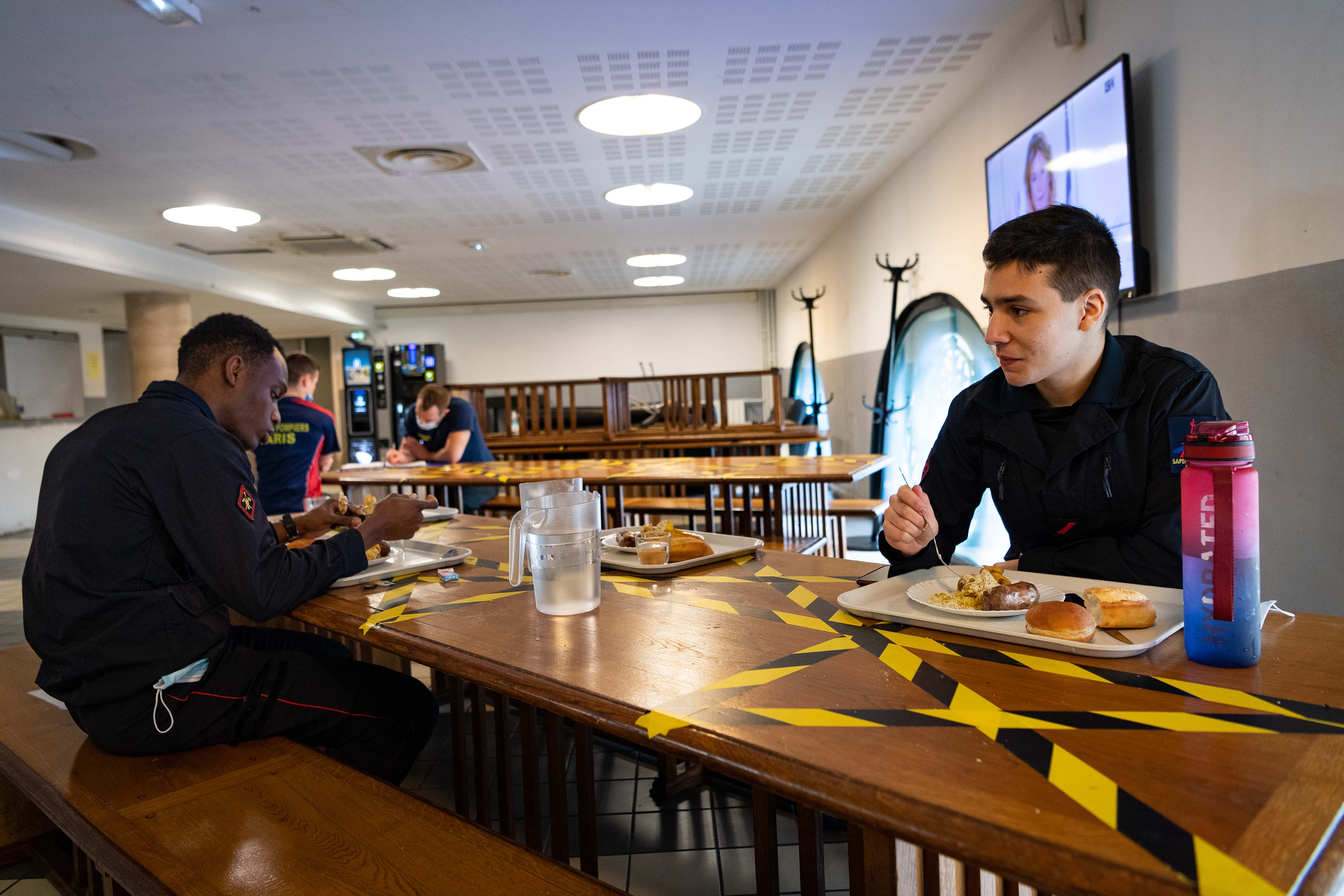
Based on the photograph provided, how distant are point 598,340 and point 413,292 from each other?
10.7ft

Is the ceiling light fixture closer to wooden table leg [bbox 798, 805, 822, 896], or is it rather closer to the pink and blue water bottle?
wooden table leg [bbox 798, 805, 822, 896]

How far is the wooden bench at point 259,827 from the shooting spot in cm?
106

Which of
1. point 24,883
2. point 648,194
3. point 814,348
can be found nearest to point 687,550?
point 24,883

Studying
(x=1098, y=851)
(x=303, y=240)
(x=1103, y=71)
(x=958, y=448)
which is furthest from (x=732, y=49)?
(x=303, y=240)

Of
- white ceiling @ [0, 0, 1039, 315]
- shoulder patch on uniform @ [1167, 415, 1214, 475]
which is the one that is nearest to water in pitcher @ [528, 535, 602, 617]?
shoulder patch on uniform @ [1167, 415, 1214, 475]

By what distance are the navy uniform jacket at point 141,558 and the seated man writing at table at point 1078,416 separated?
127cm

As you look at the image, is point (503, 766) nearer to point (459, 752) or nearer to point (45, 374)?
point (459, 752)

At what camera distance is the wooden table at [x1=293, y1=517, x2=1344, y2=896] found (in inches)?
23.3

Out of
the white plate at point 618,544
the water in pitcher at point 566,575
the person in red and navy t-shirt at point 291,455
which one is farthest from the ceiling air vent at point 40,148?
the water in pitcher at point 566,575

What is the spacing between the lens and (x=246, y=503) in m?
1.53

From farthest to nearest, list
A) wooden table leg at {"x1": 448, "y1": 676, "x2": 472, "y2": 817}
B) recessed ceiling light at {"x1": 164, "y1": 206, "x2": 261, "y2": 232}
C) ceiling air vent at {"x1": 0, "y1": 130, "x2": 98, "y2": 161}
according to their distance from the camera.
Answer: recessed ceiling light at {"x1": 164, "y1": 206, "x2": 261, "y2": 232}
ceiling air vent at {"x1": 0, "y1": 130, "x2": 98, "y2": 161}
wooden table leg at {"x1": 448, "y1": 676, "x2": 472, "y2": 817}

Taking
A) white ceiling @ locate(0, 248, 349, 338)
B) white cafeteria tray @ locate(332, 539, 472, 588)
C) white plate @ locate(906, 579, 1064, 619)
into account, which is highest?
white ceiling @ locate(0, 248, 349, 338)

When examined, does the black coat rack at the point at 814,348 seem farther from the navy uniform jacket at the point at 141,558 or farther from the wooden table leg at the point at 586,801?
the navy uniform jacket at the point at 141,558

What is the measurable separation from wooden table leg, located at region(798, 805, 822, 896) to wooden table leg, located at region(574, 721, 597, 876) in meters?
0.57
